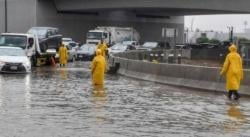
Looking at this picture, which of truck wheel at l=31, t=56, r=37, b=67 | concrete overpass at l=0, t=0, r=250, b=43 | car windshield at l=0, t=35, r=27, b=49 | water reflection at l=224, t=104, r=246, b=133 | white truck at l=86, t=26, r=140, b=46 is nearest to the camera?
water reflection at l=224, t=104, r=246, b=133

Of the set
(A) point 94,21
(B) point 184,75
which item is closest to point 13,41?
(B) point 184,75

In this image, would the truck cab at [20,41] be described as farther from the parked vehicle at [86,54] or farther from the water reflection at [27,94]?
the parked vehicle at [86,54]

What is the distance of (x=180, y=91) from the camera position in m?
22.8

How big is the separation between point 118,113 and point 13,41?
80.7 feet

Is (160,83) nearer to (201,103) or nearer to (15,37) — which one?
(201,103)

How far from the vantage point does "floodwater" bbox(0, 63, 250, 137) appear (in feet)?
40.9

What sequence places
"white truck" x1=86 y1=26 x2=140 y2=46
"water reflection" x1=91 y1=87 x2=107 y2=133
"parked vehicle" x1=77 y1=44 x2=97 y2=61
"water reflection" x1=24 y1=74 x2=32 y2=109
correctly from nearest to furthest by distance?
"water reflection" x1=91 y1=87 x2=107 y2=133, "water reflection" x1=24 y1=74 x2=32 y2=109, "parked vehicle" x1=77 y1=44 x2=97 y2=61, "white truck" x1=86 y1=26 x2=140 y2=46

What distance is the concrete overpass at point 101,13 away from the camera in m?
66.9

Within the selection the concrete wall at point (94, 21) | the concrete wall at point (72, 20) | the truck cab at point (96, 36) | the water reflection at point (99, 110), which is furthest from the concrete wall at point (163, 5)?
the water reflection at point (99, 110)

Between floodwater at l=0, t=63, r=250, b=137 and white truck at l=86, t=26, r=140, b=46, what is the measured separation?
1836 inches

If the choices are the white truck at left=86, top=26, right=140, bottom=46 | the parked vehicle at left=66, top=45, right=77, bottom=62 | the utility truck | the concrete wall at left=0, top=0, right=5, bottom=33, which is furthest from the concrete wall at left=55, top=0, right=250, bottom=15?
the utility truck

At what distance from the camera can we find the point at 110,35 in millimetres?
73812

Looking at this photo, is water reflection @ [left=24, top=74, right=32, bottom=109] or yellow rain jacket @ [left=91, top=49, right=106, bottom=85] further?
yellow rain jacket @ [left=91, top=49, right=106, bottom=85]

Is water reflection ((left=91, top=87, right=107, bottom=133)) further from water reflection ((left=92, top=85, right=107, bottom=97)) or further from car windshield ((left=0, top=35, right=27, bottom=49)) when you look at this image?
car windshield ((left=0, top=35, right=27, bottom=49))
